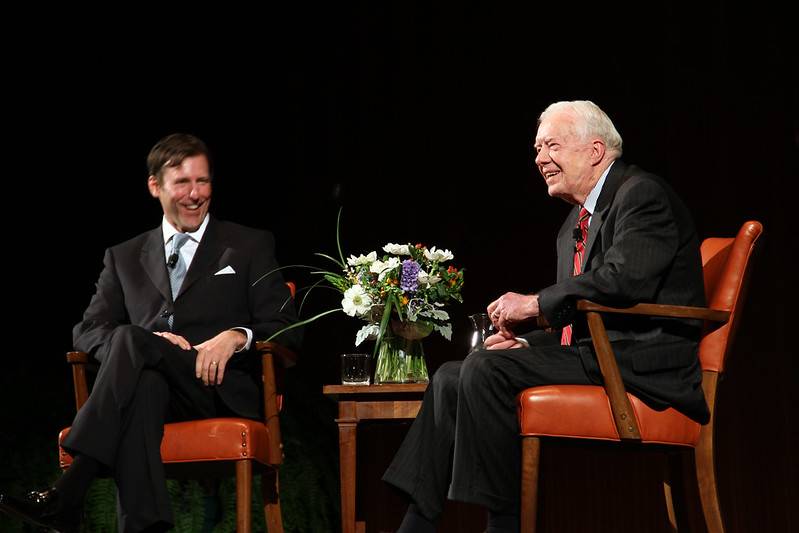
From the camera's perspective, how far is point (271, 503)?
2.74m

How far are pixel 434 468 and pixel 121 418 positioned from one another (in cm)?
83

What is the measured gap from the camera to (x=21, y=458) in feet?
10.7

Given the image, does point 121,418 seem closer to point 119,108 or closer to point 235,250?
point 235,250

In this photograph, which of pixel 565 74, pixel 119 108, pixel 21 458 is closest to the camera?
pixel 21 458

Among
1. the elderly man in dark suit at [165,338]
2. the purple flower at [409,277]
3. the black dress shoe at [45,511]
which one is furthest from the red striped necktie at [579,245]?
the black dress shoe at [45,511]

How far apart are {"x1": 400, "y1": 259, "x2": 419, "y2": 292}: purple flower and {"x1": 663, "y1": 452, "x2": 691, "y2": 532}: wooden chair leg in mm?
889

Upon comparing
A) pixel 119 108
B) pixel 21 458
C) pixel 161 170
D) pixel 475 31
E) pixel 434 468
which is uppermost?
pixel 475 31

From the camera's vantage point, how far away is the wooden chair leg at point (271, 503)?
8.94ft

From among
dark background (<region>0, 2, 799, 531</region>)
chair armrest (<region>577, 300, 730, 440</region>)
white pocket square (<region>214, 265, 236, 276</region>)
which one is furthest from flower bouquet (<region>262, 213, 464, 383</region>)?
dark background (<region>0, 2, 799, 531</region>)

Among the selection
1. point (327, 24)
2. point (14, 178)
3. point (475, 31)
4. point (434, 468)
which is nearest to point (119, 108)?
point (14, 178)

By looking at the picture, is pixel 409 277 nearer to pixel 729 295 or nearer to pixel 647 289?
pixel 647 289

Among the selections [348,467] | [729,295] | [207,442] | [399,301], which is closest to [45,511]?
[207,442]

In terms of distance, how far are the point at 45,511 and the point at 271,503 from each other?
813mm

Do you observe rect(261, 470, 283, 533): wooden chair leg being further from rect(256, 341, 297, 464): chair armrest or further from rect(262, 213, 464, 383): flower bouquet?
rect(262, 213, 464, 383): flower bouquet
